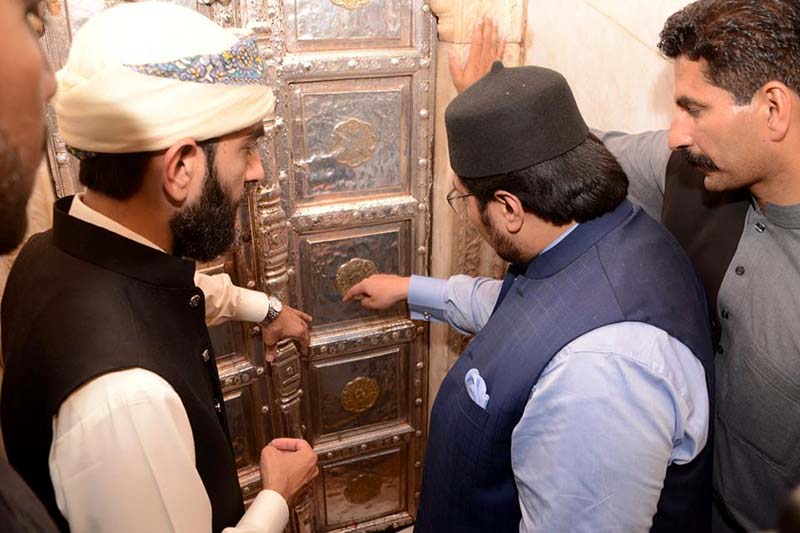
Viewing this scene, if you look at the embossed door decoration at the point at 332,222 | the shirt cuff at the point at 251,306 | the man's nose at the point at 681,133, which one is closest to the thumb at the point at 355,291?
the embossed door decoration at the point at 332,222

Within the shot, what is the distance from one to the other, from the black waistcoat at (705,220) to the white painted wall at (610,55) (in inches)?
7.4

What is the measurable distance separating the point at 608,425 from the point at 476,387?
0.92 feet

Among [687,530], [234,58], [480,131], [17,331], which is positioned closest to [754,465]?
[687,530]

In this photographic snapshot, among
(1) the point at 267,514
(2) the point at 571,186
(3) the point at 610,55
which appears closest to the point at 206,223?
(1) the point at 267,514

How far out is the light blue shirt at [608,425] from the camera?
102 centimetres

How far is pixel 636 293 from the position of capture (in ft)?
3.54

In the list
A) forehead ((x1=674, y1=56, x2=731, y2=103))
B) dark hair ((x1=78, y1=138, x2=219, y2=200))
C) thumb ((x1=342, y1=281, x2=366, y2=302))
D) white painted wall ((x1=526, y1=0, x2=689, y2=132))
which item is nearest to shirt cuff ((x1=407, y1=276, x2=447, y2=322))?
thumb ((x1=342, y1=281, x2=366, y2=302))

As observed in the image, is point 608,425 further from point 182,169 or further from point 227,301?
point 227,301

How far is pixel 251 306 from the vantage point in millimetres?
1745

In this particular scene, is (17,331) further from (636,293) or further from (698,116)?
(698,116)

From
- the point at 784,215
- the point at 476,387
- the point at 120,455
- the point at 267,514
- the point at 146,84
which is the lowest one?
the point at 267,514

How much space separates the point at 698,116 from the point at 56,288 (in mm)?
1127

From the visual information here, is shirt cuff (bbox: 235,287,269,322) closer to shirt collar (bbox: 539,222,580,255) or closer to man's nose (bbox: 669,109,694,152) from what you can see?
shirt collar (bbox: 539,222,580,255)

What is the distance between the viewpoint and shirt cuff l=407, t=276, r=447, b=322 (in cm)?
181
